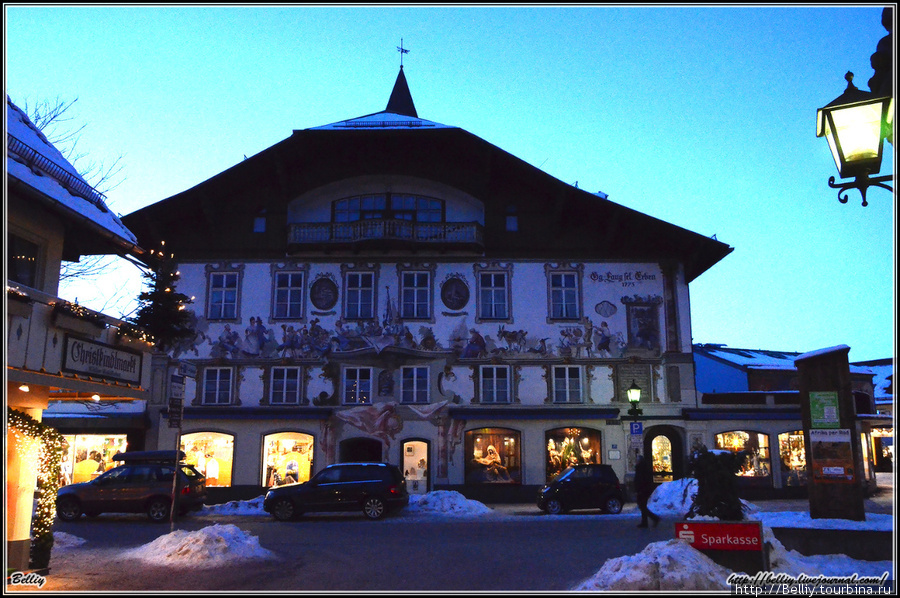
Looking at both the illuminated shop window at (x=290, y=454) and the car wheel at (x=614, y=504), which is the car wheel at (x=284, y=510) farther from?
the car wheel at (x=614, y=504)

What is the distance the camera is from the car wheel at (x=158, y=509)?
22641mm

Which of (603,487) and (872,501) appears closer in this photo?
(603,487)

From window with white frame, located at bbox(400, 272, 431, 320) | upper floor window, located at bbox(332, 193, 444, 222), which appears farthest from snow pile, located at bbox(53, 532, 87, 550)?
upper floor window, located at bbox(332, 193, 444, 222)

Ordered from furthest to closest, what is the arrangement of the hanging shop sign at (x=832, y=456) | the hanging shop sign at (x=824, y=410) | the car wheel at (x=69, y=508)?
the car wheel at (x=69, y=508), the hanging shop sign at (x=824, y=410), the hanging shop sign at (x=832, y=456)

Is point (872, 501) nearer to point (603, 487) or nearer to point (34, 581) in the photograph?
point (603, 487)

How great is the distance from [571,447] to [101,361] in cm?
2006

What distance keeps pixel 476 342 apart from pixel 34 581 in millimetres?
19998

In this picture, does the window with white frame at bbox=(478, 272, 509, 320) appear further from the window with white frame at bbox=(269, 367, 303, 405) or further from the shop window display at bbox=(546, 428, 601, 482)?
the window with white frame at bbox=(269, 367, 303, 405)

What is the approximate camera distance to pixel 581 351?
97.6ft

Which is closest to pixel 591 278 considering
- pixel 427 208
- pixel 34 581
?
pixel 427 208

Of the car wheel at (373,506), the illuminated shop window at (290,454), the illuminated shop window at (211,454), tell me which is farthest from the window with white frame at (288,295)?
the car wheel at (373,506)

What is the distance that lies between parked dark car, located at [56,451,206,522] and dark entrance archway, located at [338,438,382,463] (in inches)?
281

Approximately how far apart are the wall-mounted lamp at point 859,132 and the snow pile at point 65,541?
1575 cm

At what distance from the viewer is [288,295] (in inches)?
1201
